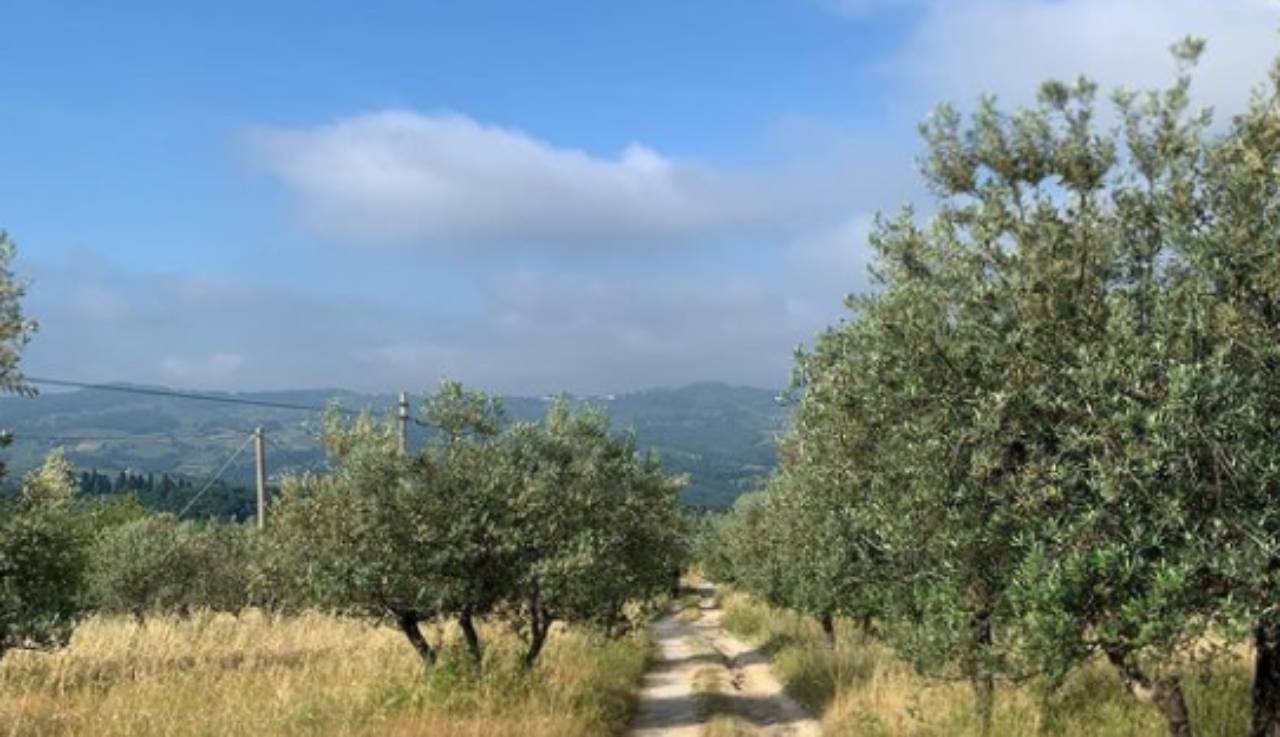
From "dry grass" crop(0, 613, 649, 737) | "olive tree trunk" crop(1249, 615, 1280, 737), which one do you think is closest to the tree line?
"olive tree trunk" crop(1249, 615, 1280, 737)

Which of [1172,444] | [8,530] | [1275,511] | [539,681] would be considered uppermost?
[1172,444]

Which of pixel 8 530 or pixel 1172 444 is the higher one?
pixel 1172 444

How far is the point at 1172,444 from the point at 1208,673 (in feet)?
8.31

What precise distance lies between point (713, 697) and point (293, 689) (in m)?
10.7

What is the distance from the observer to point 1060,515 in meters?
8.73

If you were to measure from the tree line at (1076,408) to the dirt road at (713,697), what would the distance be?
→ 9.09 metres

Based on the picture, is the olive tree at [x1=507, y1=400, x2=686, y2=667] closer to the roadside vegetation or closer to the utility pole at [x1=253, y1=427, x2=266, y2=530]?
the roadside vegetation

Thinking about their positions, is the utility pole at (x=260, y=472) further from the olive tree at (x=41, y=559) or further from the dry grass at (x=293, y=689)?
the olive tree at (x=41, y=559)

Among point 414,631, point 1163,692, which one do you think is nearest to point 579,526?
point 414,631

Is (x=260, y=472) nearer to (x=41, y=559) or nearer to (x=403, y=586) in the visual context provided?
(x=41, y=559)

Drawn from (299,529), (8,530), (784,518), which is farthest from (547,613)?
(784,518)

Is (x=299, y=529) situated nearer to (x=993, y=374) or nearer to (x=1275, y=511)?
(x=993, y=374)

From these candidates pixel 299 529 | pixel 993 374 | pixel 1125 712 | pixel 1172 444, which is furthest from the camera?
pixel 299 529

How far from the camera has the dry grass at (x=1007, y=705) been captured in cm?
1463
